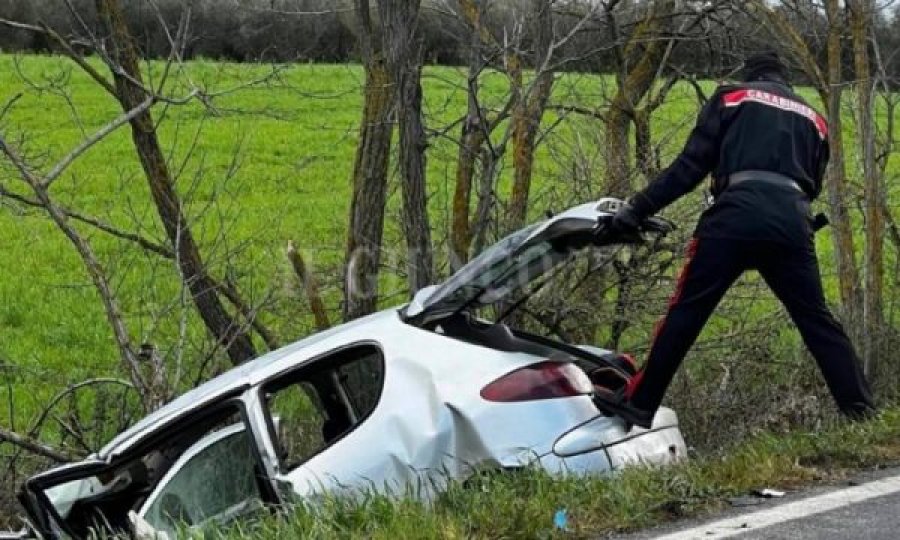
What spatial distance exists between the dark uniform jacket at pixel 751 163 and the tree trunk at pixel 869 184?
3.61 metres

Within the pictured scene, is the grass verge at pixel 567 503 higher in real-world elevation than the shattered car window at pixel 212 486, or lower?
higher

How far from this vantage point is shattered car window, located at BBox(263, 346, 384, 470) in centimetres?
488

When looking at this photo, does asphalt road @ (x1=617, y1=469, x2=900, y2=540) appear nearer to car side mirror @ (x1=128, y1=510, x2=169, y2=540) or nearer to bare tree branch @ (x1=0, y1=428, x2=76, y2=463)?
car side mirror @ (x1=128, y1=510, x2=169, y2=540)

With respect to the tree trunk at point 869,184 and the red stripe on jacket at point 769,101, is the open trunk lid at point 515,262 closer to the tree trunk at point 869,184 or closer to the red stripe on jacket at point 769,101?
the red stripe on jacket at point 769,101

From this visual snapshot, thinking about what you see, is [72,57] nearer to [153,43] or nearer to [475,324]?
[153,43]

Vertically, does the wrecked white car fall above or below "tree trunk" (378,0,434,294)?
below

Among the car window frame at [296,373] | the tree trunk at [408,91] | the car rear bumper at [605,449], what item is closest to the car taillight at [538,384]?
the car rear bumper at [605,449]

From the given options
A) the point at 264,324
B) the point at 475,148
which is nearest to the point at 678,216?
the point at 475,148

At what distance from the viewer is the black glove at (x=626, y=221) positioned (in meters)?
5.09

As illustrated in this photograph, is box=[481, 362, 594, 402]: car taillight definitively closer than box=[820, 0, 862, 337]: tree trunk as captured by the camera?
Yes

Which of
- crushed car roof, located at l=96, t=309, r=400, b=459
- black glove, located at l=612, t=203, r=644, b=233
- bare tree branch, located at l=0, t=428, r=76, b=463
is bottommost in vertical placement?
bare tree branch, located at l=0, t=428, r=76, b=463

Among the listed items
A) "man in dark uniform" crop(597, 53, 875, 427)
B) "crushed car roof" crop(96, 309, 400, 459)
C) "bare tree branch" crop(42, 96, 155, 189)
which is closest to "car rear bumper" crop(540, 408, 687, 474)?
"man in dark uniform" crop(597, 53, 875, 427)

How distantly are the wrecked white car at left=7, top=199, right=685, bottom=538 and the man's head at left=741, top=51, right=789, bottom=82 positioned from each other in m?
1.01

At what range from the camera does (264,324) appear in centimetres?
886
